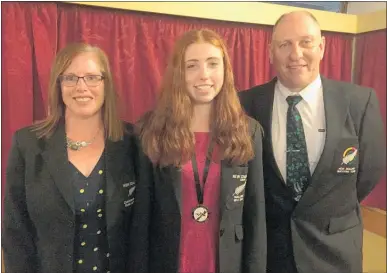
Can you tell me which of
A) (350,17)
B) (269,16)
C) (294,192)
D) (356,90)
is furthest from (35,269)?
(350,17)

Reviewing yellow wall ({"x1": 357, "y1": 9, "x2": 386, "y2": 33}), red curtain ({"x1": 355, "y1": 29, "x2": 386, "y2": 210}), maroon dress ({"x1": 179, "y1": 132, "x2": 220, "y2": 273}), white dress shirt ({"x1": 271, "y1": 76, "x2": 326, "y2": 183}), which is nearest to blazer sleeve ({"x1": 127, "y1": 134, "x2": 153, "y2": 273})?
maroon dress ({"x1": 179, "y1": 132, "x2": 220, "y2": 273})

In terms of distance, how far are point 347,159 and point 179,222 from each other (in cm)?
60

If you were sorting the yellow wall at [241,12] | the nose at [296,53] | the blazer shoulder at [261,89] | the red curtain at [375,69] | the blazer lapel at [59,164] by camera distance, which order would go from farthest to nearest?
the yellow wall at [241,12], the blazer shoulder at [261,89], the nose at [296,53], the blazer lapel at [59,164], the red curtain at [375,69]

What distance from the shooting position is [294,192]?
1225 millimetres

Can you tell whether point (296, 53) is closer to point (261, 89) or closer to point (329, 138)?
point (261, 89)

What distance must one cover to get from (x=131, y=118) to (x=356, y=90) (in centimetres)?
98

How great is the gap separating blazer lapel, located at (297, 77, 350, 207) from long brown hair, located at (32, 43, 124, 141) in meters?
0.68

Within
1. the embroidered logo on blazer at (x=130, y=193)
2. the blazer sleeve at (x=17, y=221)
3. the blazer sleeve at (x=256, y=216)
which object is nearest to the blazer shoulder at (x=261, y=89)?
the blazer sleeve at (x=256, y=216)

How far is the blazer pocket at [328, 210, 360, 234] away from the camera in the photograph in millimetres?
1218

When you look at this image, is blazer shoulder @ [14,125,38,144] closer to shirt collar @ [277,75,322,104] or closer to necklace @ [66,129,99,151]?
necklace @ [66,129,99,151]

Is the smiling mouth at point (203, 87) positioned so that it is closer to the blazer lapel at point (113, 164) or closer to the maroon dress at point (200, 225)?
the maroon dress at point (200, 225)

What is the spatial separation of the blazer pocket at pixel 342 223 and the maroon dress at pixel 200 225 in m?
0.41

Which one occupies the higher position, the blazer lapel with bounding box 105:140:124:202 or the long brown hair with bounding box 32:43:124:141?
the long brown hair with bounding box 32:43:124:141

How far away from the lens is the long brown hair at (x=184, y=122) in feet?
3.75
